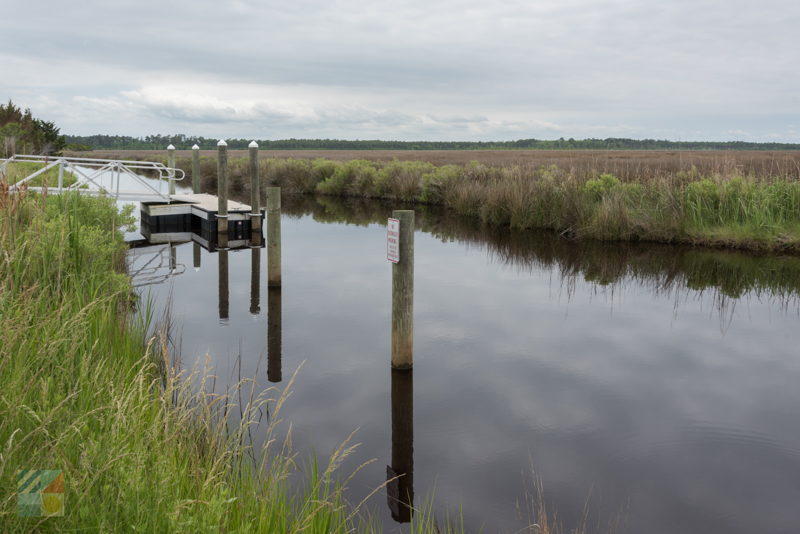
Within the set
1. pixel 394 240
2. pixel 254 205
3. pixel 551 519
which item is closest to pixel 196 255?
pixel 254 205

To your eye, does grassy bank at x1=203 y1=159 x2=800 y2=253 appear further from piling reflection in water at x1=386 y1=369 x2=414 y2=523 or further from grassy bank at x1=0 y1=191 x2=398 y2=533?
grassy bank at x1=0 y1=191 x2=398 y2=533

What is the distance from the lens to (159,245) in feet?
56.2

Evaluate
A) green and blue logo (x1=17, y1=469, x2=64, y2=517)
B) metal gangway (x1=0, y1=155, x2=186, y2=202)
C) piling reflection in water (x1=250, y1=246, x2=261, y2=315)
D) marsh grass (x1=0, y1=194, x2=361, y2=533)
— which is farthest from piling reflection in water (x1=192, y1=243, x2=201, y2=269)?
green and blue logo (x1=17, y1=469, x2=64, y2=517)

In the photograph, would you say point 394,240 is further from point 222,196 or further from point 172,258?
point 222,196

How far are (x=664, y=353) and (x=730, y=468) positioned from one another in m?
3.13

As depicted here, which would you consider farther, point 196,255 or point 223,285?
point 196,255

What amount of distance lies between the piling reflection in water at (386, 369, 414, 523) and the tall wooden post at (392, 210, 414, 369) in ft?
1.42

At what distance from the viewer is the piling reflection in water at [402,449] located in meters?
4.94

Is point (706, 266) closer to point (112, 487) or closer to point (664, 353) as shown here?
point (664, 353)

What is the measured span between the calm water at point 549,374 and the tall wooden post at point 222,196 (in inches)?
→ 89.8

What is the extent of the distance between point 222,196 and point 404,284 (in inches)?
442

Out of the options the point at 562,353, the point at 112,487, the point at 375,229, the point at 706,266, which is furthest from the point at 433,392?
the point at 375,229

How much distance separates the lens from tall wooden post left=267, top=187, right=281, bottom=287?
37.0 feet

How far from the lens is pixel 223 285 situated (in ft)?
40.9
